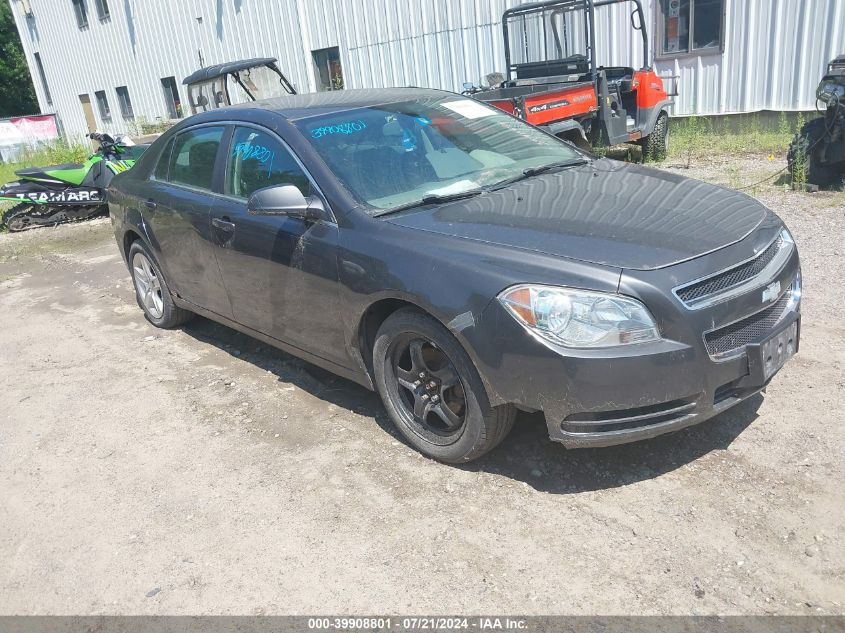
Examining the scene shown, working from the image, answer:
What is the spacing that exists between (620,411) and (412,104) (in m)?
2.39

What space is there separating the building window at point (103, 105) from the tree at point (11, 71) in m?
15.7

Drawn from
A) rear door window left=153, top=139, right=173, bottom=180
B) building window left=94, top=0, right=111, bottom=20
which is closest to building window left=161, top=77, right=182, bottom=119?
building window left=94, top=0, right=111, bottom=20

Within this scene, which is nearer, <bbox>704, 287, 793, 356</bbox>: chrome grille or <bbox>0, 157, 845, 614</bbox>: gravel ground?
<bbox>0, 157, 845, 614</bbox>: gravel ground

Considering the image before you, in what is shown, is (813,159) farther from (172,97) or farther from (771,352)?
(172,97)

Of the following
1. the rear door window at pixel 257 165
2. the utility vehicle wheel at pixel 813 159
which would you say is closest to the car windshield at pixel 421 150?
the rear door window at pixel 257 165

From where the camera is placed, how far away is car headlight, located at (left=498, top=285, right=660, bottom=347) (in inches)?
113

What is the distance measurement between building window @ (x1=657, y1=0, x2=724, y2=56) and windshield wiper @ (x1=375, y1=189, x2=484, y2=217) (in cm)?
954

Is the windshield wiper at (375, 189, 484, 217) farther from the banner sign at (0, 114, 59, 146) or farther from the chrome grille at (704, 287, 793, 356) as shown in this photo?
the banner sign at (0, 114, 59, 146)

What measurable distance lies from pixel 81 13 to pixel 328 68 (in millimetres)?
13092

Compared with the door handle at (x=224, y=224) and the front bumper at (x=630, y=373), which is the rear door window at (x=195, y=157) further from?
the front bumper at (x=630, y=373)

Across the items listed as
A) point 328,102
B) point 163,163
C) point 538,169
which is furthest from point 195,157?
point 538,169

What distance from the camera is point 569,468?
11.3 ft

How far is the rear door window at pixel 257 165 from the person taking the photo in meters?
4.01

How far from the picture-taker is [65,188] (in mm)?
11078
